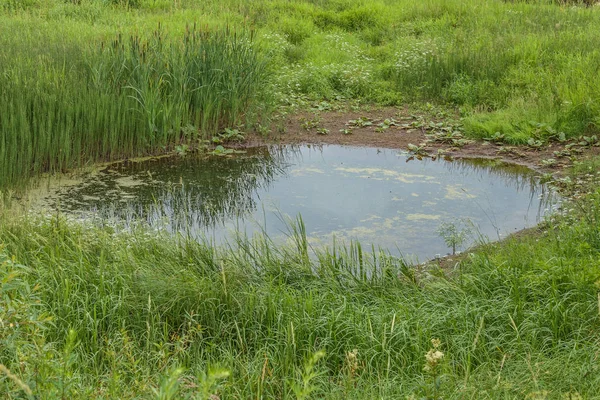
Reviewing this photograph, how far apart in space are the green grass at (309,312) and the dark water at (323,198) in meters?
0.87

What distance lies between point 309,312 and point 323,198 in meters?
3.06

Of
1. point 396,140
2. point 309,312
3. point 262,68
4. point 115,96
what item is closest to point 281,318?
point 309,312

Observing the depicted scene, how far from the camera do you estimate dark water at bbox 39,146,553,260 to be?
6.32 meters

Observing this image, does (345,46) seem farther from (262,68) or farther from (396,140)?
(396,140)

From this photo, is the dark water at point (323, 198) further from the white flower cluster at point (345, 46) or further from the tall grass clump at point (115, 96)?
the white flower cluster at point (345, 46)

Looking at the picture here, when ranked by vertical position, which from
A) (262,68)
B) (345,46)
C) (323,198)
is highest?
(345,46)

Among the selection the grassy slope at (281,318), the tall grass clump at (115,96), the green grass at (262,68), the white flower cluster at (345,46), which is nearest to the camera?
the grassy slope at (281,318)

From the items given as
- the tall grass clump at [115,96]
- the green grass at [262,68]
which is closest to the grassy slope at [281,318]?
the tall grass clump at [115,96]

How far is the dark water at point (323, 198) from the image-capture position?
249 inches

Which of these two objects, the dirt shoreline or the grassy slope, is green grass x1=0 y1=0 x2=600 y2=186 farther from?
the grassy slope

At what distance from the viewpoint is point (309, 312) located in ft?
13.7

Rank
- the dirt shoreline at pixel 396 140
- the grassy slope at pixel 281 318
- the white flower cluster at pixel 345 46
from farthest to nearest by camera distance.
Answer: the white flower cluster at pixel 345 46 → the dirt shoreline at pixel 396 140 → the grassy slope at pixel 281 318

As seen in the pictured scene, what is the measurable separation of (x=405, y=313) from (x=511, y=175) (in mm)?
4451

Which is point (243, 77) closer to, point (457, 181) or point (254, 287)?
point (457, 181)
